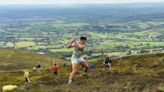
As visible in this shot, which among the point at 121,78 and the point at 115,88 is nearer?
the point at 115,88

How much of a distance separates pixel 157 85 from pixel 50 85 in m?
10.3

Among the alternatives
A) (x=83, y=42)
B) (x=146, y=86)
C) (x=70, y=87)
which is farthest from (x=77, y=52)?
(x=146, y=86)

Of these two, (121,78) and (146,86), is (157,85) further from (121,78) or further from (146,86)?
(121,78)

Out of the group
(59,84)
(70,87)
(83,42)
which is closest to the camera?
(83,42)

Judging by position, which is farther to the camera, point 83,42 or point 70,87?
point 70,87

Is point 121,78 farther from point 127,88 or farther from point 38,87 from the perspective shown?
point 38,87

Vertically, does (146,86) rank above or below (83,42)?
below

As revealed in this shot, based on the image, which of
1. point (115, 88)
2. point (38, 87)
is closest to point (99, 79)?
point (115, 88)

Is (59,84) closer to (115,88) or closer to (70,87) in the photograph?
(70,87)

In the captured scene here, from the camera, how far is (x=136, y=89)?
28500 mm

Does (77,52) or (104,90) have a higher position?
(77,52)

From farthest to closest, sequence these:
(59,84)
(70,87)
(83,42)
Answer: (59,84)
(70,87)
(83,42)

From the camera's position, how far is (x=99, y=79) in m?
32.5

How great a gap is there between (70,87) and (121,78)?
178 inches
